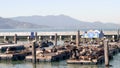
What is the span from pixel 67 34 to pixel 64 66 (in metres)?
57.4

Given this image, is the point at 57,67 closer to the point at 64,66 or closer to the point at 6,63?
the point at 64,66

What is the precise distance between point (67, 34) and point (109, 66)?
2354 inches

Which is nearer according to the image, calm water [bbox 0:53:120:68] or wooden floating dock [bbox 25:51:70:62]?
calm water [bbox 0:53:120:68]

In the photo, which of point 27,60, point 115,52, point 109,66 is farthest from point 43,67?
point 115,52

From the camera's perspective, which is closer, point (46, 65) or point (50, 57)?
point (46, 65)

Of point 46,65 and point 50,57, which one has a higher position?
point 50,57

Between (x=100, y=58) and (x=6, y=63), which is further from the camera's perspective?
(x=6, y=63)

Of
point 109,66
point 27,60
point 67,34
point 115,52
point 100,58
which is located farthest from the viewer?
point 67,34

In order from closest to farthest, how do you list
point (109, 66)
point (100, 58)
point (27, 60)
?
point (109, 66) < point (100, 58) < point (27, 60)

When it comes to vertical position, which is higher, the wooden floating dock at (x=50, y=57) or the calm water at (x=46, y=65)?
the wooden floating dock at (x=50, y=57)

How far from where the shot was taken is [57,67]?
169 ft

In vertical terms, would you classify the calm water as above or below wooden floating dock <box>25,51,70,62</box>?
below

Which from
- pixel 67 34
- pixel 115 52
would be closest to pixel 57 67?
pixel 115 52

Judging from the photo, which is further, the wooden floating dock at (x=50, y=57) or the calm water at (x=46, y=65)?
the wooden floating dock at (x=50, y=57)
